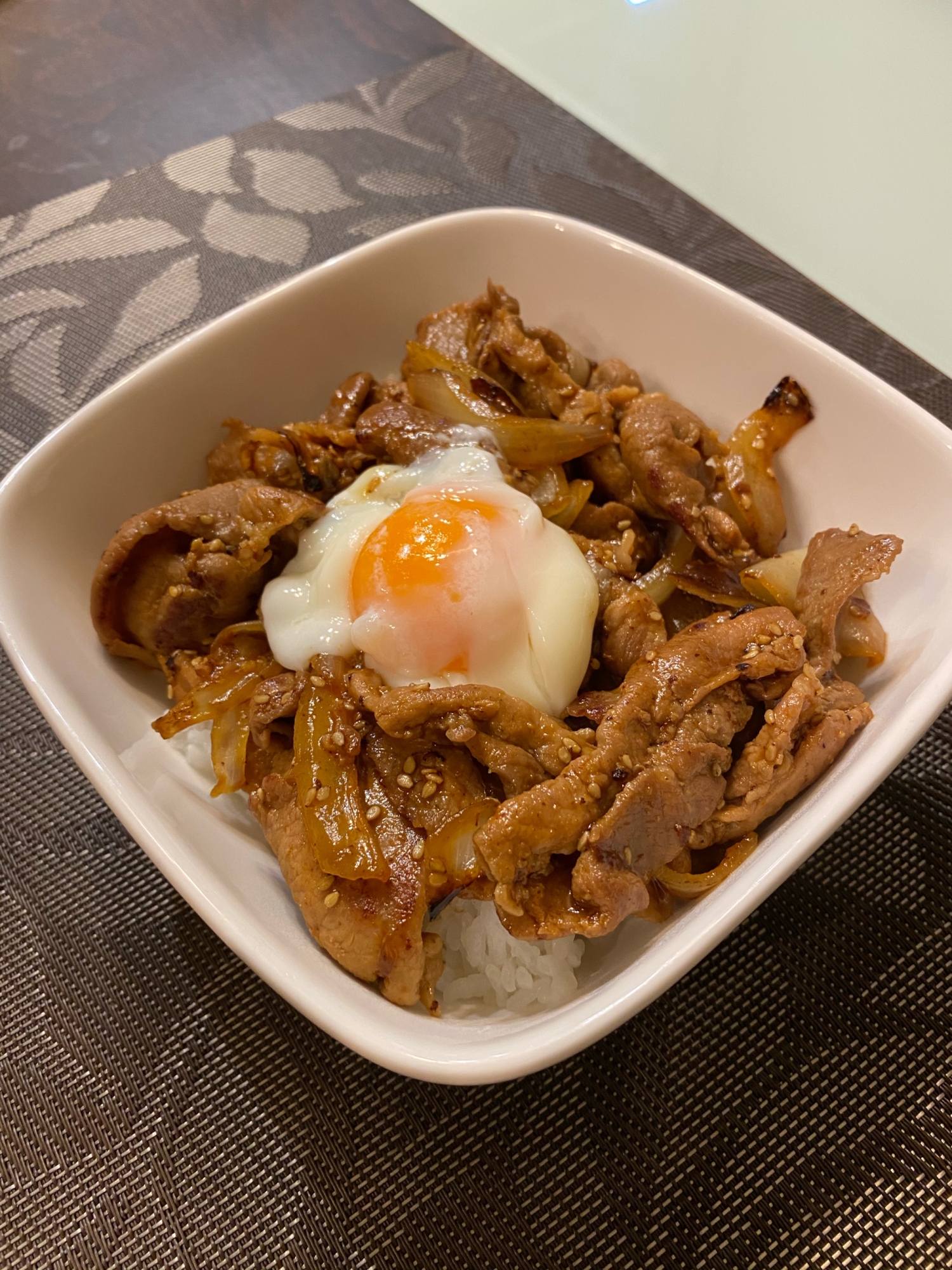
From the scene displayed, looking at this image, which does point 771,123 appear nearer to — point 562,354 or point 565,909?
point 562,354

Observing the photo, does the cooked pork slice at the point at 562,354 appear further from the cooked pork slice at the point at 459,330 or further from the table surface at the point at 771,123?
the table surface at the point at 771,123

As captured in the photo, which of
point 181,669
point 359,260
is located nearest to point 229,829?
point 181,669

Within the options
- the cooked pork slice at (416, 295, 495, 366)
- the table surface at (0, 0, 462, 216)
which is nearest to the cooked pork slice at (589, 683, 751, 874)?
the cooked pork slice at (416, 295, 495, 366)

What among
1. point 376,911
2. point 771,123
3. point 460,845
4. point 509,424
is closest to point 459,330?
point 509,424

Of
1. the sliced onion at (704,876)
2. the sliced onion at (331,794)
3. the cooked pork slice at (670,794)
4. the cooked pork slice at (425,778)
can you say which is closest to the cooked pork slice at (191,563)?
the sliced onion at (331,794)

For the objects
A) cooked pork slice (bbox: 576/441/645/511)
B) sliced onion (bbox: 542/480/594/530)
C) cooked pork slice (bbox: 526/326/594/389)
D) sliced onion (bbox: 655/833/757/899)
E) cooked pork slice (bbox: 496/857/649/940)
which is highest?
cooked pork slice (bbox: 526/326/594/389)

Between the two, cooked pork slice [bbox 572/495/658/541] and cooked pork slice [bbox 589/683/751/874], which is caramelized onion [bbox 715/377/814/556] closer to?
cooked pork slice [bbox 572/495/658/541]

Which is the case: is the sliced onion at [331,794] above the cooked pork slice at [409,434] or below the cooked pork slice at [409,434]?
below

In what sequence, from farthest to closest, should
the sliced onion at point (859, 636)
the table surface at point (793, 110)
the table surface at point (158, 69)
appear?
1. the table surface at point (158, 69)
2. the table surface at point (793, 110)
3. the sliced onion at point (859, 636)
